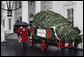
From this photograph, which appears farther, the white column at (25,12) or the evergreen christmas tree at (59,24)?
the white column at (25,12)

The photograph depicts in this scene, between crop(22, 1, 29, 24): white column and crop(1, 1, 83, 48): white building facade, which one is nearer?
crop(1, 1, 83, 48): white building facade

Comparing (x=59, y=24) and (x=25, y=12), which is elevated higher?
(x=25, y=12)

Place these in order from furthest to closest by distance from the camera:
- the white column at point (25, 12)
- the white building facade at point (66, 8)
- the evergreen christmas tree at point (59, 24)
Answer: the white column at point (25, 12) → the white building facade at point (66, 8) → the evergreen christmas tree at point (59, 24)

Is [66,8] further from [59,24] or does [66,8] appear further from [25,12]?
[59,24]

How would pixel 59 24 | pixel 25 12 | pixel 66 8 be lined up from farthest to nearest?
pixel 25 12 → pixel 66 8 → pixel 59 24

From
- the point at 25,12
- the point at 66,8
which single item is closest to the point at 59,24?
the point at 66,8

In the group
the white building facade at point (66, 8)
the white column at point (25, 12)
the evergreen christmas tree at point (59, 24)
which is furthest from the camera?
the white column at point (25, 12)

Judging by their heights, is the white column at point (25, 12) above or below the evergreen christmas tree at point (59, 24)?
above

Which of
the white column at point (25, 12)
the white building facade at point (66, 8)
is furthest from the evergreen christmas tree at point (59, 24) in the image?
the white column at point (25, 12)

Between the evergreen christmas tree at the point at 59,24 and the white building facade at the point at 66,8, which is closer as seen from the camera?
the evergreen christmas tree at the point at 59,24

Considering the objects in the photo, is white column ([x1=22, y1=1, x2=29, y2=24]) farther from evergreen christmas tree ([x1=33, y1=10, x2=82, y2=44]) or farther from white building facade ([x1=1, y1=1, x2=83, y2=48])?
evergreen christmas tree ([x1=33, y1=10, x2=82, y2=44])

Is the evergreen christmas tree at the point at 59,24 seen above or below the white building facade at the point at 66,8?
below

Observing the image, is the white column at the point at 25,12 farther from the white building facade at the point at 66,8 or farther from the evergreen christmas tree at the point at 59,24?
the evergreen christmas tree at the point at 59,24

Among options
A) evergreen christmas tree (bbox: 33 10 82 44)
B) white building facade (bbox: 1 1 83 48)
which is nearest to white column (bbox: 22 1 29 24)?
white building facade (bbox: 1 1 83 48)
